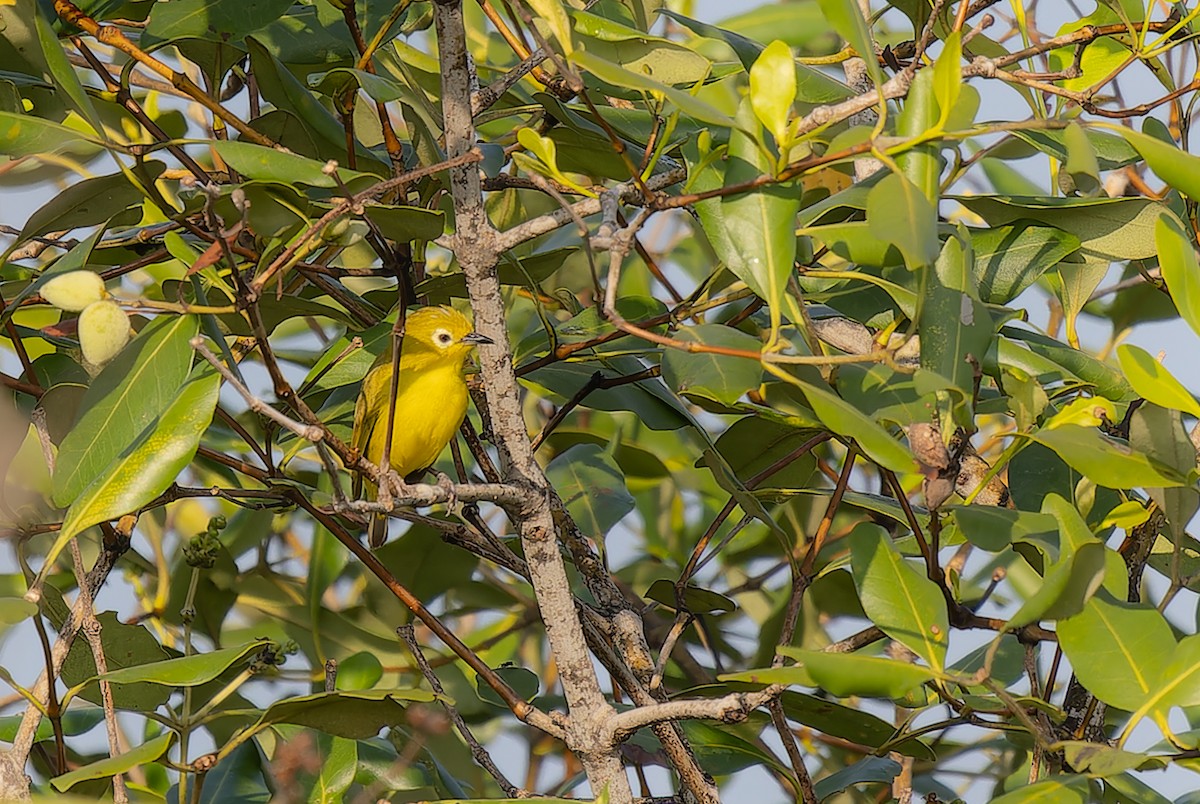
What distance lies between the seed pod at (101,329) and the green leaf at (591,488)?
41.1 inches

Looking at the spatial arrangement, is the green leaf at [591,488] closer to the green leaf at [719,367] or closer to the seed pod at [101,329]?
the green leaf at [719,367]

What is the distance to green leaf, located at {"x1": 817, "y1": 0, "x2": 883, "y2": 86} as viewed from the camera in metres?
1.18

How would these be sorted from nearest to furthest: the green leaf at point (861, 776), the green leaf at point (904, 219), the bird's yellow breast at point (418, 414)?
the green leaf at point (904, 219) < the green leaf at point (861, 776) < the bird's yellow breast at point (418, 414)

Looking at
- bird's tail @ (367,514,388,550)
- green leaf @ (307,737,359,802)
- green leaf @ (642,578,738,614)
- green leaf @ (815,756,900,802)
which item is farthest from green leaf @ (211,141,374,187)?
bird's tail @ (367,514,388,550)

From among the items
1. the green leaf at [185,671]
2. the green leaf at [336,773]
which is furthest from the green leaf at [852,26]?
the green leaf at [336,773]

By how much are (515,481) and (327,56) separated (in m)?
0.71

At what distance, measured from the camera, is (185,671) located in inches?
54.7

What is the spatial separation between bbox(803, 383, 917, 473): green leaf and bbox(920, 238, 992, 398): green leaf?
6.6 inches

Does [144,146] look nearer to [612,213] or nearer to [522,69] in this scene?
[522,69]

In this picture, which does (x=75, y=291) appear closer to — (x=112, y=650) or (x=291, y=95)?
(x=291, y=95)

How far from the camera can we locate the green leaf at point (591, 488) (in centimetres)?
208

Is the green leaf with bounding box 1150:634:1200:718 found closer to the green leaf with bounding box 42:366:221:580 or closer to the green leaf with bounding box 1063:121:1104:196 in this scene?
the green leaf with bounding box 1063:121:1104:196

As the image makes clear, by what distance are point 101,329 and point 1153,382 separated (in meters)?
0.97

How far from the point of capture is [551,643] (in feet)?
5.32
